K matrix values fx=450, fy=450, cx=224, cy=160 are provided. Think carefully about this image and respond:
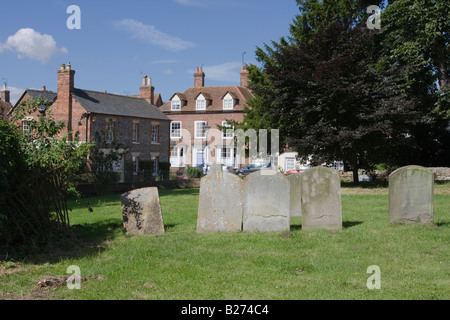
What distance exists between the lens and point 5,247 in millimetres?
8031

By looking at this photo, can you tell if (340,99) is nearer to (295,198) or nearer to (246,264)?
(295,198)

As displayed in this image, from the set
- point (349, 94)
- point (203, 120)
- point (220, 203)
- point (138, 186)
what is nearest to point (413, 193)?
point (220, 203)

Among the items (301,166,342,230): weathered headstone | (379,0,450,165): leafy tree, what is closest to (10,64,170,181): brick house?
(379,0,450,165): leafy tree

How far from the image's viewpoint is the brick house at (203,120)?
51.1 metres

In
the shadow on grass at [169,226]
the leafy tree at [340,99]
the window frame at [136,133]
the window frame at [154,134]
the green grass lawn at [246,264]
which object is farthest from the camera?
the window frame at [154,134]

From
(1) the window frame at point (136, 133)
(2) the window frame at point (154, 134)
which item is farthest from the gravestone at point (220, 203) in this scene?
(2) the window frame at point (154, 134)

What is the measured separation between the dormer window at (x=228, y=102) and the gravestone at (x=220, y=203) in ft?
134

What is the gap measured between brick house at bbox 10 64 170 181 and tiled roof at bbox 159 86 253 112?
25.5ft

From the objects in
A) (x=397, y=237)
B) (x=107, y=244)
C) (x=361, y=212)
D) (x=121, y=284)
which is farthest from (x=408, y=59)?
(x=121, y=284)

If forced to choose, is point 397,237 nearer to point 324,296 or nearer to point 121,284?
point 324,296

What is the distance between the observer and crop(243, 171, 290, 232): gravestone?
10227mm

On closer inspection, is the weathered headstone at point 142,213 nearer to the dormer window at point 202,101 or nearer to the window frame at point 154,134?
the window frame at point 154,134
